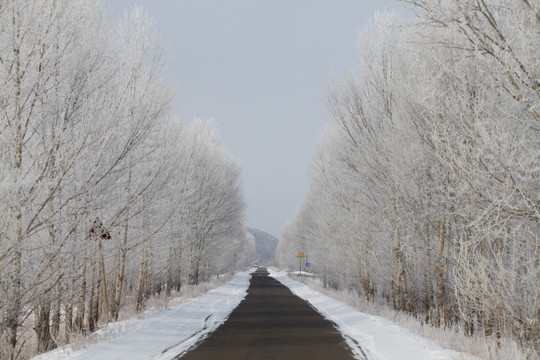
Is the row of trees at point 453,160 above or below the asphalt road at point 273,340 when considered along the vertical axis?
above

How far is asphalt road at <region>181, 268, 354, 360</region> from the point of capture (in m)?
8.08

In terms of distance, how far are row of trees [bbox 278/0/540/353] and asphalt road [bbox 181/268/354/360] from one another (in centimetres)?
269

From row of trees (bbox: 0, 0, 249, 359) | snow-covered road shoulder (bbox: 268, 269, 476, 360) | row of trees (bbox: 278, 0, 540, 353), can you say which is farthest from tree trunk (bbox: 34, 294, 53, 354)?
row of trees (bbox: 278, 0, 540, 353)

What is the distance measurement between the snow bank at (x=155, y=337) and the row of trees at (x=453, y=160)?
212 inches

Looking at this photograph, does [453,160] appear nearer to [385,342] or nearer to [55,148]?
[385,342]

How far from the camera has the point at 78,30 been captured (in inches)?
311

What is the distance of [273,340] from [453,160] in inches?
236

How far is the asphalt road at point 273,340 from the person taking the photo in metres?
8.08

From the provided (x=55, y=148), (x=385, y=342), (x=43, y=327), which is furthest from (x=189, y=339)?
(x=55, y=148)

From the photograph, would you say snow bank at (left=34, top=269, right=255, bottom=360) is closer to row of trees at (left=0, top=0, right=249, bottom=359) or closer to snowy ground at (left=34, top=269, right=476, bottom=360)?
snowy ground at (left=34, top=269, right=476, bottom=360)

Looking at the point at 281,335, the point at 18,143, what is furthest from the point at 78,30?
the point at 281,335

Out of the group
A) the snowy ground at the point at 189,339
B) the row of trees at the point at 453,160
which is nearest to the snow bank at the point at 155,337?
the snowy ground at the point at 189,339

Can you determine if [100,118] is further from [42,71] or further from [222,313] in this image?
[222,313]

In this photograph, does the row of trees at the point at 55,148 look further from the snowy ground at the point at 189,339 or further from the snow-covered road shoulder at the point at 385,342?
the snow-covered road shoulder at the point at 385,342
